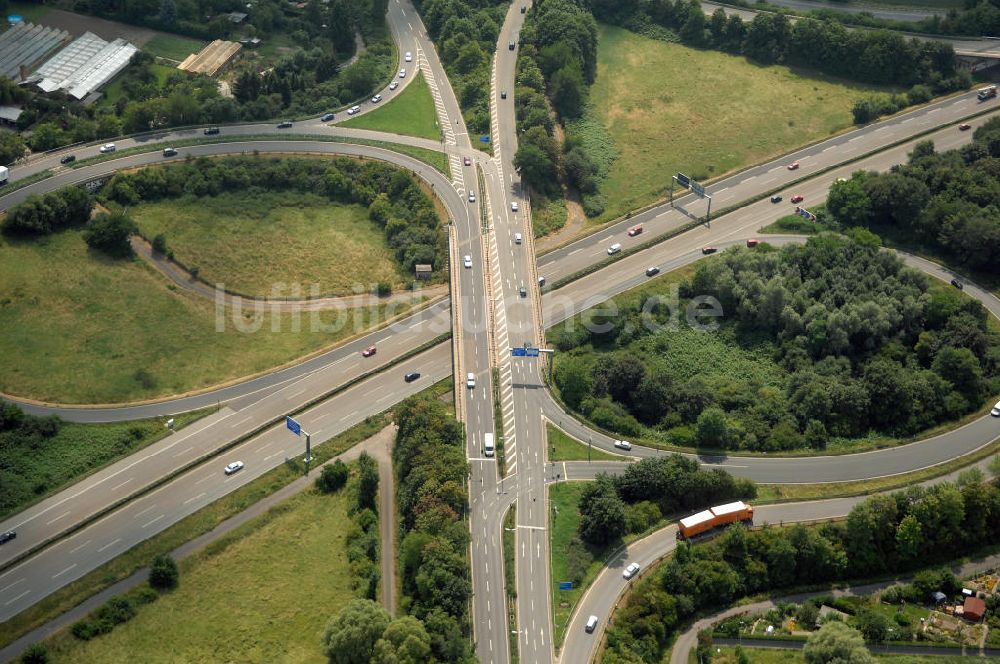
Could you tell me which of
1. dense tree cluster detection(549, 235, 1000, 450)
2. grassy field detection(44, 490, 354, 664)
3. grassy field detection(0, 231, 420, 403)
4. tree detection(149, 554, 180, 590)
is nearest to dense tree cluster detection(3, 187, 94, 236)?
grassy field detection(0, 231, 420, 403)

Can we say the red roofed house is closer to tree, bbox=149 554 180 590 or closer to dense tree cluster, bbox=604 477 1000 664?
dense tree cluster, bbox=604 477 1000 664

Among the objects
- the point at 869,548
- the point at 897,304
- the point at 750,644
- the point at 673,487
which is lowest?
the point at 750,644

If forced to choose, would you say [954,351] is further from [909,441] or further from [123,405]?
[123,405]

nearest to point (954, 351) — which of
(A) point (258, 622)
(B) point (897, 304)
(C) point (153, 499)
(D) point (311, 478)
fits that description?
(B) point (897, 304)

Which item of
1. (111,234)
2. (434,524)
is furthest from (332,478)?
(111,234)

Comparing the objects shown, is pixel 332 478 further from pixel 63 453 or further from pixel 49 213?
pixel 49 213

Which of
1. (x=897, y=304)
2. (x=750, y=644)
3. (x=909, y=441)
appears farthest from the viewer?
(x=897, y=304)

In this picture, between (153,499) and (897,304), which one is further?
(897,304)

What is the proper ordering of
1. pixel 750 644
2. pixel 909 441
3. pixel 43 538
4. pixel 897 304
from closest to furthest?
pixel 750 644 → pixel 43 538 → pixel 909 441 → pixel 897 304

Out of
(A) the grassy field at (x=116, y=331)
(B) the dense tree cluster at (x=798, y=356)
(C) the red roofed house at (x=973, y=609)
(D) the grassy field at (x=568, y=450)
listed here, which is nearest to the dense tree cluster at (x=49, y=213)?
(A) the grassy field at (x=116, y=331)
